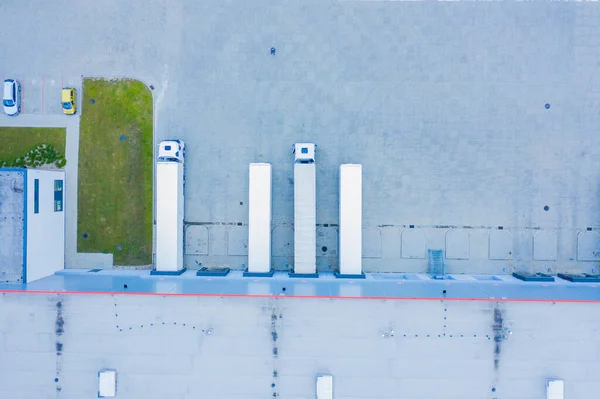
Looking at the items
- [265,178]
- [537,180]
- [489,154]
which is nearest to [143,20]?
[265,178]

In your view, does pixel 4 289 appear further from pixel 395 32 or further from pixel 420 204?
pixel 395 32

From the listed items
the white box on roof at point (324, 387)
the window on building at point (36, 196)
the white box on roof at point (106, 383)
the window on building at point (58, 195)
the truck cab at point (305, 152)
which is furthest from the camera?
the window on building at point (58, 195)

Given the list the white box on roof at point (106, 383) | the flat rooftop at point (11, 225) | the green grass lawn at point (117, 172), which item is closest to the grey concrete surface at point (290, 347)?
the white box on roof at point (106, 383)

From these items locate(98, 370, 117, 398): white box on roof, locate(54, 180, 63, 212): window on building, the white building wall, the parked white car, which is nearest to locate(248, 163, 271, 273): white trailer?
locate(98, 370, 117, 398): white box on roof

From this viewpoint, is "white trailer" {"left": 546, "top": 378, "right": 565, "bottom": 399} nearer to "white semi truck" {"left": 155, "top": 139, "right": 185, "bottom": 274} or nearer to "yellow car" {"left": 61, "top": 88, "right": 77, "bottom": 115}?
"white semi truck" {"left": 155, "top": 139, "right": 185, "bottom": 274}

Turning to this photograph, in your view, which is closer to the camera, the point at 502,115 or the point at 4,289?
the point at 4,289

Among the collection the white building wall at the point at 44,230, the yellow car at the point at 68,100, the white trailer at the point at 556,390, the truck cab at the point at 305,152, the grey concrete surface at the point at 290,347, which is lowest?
the white trailer at the point at 556,390

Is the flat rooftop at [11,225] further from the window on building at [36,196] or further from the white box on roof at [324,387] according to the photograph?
the white box on roof at [324,387]
